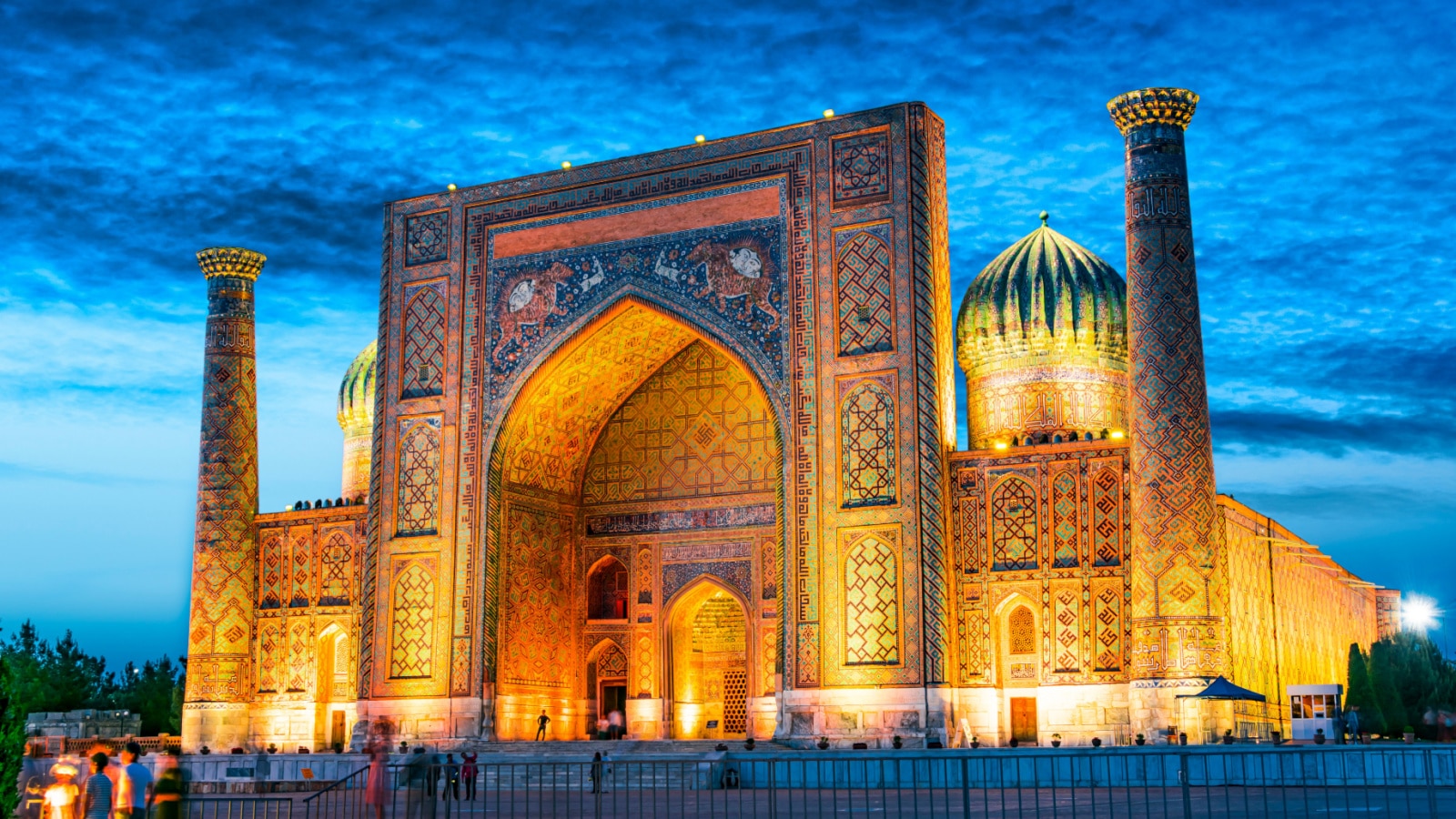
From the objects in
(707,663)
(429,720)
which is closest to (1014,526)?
(707,663)

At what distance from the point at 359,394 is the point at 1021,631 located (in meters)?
10.6

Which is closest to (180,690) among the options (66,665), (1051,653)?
(66,665)

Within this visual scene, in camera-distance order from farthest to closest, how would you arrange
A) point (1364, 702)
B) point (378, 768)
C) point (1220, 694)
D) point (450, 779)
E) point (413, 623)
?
point (1364, 702) → point (413, 623) → point (1220, 694) → point (450, 779) → point (378, 768)

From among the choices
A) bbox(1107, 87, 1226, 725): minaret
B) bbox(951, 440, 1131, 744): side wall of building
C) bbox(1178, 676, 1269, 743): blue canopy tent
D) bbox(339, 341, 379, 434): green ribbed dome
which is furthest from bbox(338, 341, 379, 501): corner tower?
bbox(1178, 676, 1269, 743): blue canopy tent

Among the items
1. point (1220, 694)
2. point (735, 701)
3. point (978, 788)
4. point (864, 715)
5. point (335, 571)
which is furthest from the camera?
point (335, 571)

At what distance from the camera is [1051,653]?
1402cm

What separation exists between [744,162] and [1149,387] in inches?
179

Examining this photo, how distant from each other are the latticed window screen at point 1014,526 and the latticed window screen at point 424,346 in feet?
19.4

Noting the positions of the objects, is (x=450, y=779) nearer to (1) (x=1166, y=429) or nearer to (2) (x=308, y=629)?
(1) (x=1166, y=429)

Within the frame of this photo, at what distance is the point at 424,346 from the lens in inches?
658

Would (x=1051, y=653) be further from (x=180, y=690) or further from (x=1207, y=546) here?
(x=180, y=690)

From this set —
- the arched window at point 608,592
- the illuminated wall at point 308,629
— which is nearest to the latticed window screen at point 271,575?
the illuminated wall at point 308,629

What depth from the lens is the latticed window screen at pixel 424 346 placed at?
54.4 feet

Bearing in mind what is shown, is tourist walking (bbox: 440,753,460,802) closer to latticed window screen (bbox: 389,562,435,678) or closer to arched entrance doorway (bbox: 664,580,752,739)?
latticed window screen (bbox: 389,562,435,678)
